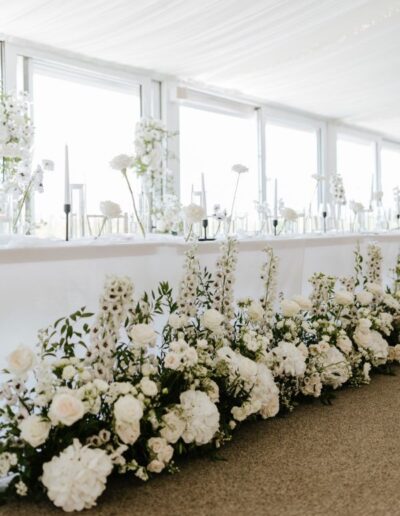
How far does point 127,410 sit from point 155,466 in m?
0.21

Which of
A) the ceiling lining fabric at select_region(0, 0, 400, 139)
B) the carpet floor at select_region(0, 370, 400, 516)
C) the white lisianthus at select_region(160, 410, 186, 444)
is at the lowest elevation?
the carpet floor at select_region(0, 370, 400, 516)

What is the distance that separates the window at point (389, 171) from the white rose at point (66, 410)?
10.3 meters

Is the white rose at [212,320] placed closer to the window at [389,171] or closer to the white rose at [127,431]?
the white rose at [127,431]

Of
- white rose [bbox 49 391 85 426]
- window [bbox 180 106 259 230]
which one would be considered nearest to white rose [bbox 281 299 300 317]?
white rose [bbox 49 391 85 426]

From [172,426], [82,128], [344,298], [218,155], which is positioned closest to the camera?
[172,426]

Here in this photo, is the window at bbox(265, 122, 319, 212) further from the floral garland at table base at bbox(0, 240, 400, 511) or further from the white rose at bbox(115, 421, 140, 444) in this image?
the white rose at bbox(115, 421, 140, 444)

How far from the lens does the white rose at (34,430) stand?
1.42 meters

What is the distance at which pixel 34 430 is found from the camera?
4.67 ft

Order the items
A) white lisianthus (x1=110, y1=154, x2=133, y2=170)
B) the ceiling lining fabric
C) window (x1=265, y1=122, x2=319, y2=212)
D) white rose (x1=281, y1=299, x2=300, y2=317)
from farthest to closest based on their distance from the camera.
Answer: window (x1=265, y1=122, x2=319, y2=212), the ceiling lining fabric, white lisianthus (x1=110, y1=154, x2=133, y2=170), white rose (x1=281, y1=299, x2=300, y2=317)

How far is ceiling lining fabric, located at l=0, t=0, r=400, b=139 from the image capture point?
177 inches

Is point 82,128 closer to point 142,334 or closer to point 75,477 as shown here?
point 142,334

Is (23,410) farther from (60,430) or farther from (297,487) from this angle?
(297,487)

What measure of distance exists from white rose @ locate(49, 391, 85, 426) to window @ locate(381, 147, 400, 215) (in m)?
10.3

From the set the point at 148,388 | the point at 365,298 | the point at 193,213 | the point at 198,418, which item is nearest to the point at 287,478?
the point at 198,418
